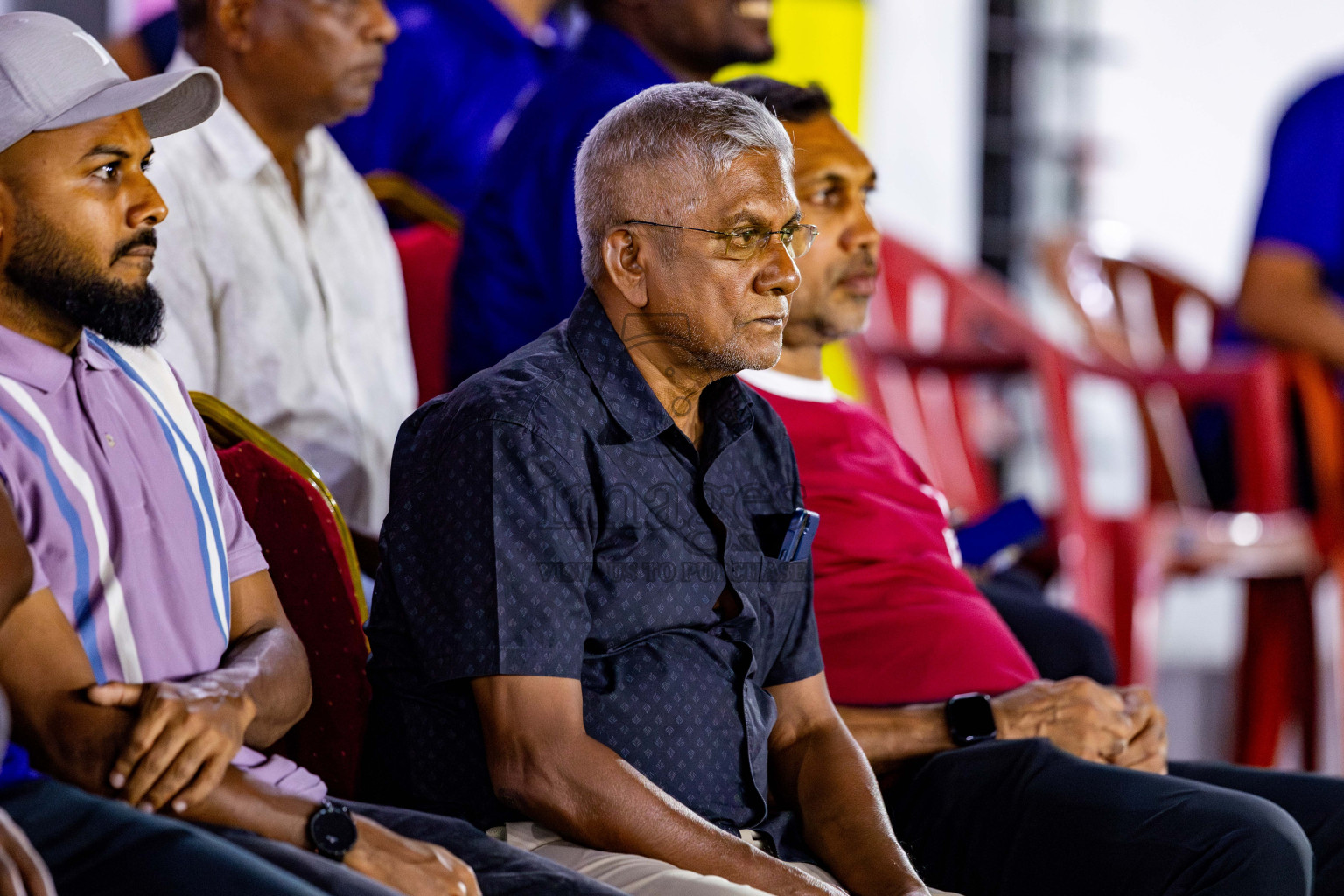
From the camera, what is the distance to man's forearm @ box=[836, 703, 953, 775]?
189cm

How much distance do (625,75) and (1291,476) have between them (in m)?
1.86

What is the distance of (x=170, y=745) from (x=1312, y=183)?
302 cm

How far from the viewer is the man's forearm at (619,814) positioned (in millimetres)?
1418

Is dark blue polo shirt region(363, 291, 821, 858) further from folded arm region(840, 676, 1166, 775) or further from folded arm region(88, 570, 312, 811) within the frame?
folded arm region(840, 676, 1166, 775)

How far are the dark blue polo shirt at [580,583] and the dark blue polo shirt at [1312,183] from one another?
2.29m

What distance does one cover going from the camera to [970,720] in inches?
75.5

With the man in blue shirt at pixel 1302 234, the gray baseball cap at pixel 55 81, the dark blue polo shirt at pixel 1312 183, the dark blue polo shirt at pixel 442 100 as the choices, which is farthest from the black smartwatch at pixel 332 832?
the dark blue polo shirt at pixel 1312 183

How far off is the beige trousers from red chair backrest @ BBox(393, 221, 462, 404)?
1.49 m

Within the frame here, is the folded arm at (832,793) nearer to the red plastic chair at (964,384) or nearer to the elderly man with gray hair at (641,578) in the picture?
the elderly man with gray hair at (641,578)

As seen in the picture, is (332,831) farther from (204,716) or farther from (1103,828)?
(1103,828)

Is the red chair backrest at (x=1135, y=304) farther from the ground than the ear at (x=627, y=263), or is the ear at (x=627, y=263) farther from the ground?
the ear at (x=627, y=263)

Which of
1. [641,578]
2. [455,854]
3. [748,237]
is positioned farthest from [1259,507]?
[455,854]

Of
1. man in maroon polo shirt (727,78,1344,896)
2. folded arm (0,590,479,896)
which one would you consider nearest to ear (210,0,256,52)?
man in maroon polo shirt (727,78,1344,896)

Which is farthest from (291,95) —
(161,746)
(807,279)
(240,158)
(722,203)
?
(161,746)
